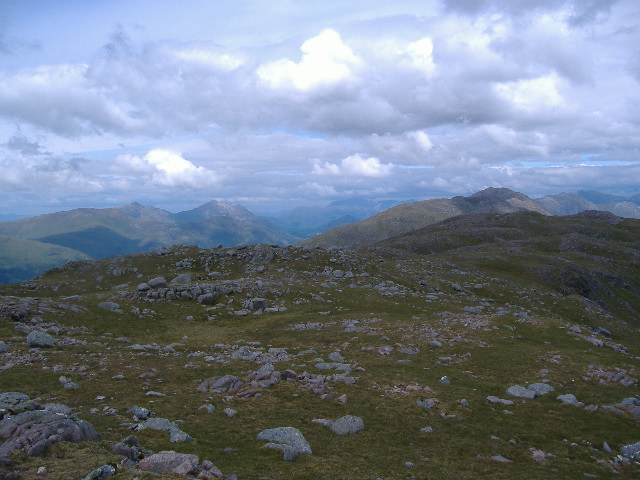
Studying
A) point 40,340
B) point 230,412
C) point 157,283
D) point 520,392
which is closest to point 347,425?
point 230,412

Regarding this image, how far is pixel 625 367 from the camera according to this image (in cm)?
2745

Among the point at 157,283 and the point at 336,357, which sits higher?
the point at 157,283

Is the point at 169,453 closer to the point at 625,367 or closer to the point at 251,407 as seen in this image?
the point at 251,407

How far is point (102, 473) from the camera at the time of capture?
1087 centimetres

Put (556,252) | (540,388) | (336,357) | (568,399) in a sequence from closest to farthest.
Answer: (568,399) → (540,388) → (336,357) → (556,252)

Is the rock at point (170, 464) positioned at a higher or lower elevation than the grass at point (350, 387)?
higher

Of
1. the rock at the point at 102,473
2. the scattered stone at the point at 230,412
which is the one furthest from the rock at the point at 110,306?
the rock at the point at 102,473

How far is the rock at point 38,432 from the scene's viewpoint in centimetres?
1212

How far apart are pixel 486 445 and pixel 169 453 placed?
1424 centimetres

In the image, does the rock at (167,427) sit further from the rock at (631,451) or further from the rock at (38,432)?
the rock at (631,451)

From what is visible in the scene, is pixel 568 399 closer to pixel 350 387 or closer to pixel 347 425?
pixel 350 387

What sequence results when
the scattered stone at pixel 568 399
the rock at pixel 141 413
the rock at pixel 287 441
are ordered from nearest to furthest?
the rock at pixel 287 441, the rock at pixel 141 413, the scattered stone at pixel 568 399

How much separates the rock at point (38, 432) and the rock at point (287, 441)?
6694 millimetres

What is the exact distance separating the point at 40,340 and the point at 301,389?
68.7 ft
